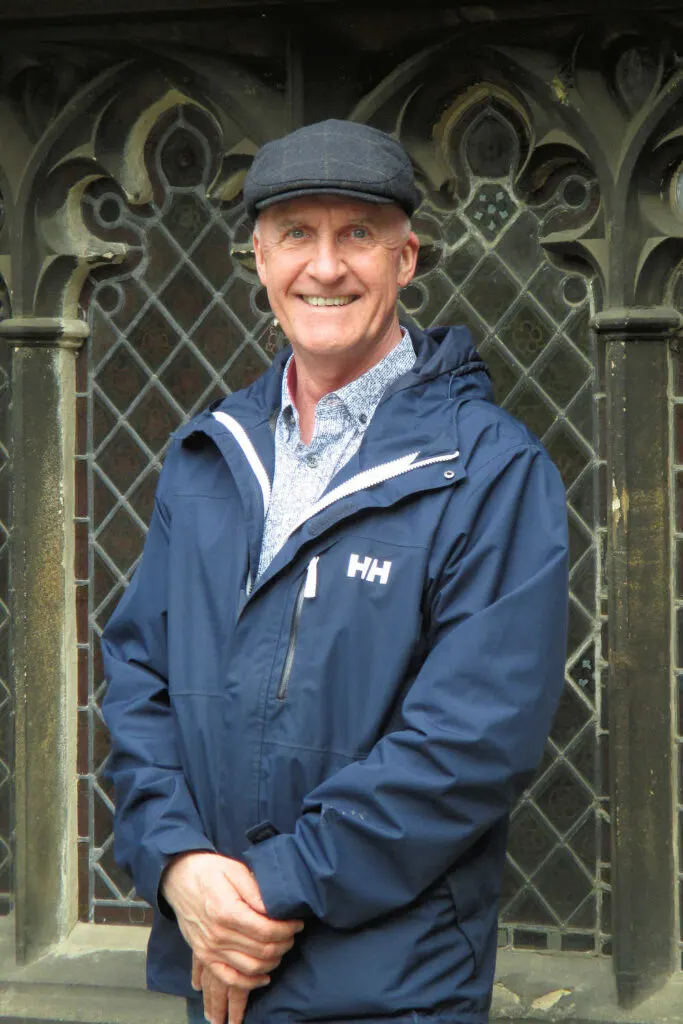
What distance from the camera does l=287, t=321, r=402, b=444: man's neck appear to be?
2.47 m

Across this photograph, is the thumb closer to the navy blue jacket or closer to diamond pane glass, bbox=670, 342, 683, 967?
the navy blue jacket

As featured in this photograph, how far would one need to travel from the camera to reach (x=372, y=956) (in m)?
2.23

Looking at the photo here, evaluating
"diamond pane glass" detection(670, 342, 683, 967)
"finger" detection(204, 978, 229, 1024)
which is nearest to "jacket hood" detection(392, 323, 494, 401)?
"finger" detection(204, 978, 229, 1024)

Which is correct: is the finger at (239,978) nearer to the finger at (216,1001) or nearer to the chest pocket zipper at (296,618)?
the finger at (216,1001)

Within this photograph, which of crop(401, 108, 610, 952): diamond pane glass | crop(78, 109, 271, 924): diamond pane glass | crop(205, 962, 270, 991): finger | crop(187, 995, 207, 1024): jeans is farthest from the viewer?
crop(78, 109, 271, 924): diamond pane glass

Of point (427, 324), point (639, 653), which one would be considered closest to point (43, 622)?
point (427, 324)

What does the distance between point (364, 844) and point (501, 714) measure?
10.9 inches

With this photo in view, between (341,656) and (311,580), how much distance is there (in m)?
0.13

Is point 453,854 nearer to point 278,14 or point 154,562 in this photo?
point 154,562

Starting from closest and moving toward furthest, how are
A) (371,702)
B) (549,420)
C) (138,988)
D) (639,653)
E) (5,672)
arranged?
(371,702)
(639,653)
(549,420)
(138,988)
(5,672)

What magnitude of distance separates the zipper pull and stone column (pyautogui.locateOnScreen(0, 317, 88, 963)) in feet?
6.25

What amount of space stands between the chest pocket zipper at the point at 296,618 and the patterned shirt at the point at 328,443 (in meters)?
0.16

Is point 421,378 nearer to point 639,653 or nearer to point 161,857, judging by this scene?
point 161,857

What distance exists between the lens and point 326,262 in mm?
2371
